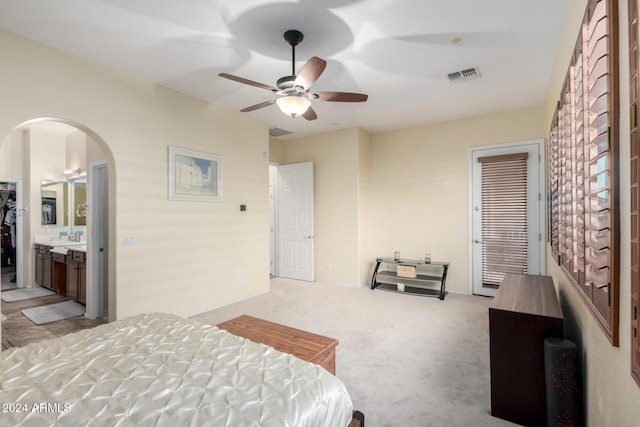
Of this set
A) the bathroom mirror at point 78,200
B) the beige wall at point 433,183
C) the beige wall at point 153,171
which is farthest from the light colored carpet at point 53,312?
the beige wall at point 433,183

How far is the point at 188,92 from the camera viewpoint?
376cm

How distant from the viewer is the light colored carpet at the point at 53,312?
3.80 m

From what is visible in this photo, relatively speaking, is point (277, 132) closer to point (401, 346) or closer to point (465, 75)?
point (465, 75)

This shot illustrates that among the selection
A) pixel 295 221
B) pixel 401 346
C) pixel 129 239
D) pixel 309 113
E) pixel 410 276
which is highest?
pixel 309 113

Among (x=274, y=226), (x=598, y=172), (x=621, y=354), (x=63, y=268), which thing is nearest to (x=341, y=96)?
(x=598, y=172)

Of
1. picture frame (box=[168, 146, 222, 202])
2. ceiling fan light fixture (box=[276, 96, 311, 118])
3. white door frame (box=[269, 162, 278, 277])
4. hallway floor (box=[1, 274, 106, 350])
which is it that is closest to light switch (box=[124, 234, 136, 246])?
picture frame (box=[168, 146, 222, 202])

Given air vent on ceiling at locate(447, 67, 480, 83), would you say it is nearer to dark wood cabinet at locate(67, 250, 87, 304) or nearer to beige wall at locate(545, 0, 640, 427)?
beige wall at locate(545, 0, 640, 427)

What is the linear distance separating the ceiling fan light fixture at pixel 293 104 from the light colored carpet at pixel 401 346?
2.27 m

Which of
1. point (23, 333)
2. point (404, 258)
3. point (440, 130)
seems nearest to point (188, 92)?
point (23, 333)

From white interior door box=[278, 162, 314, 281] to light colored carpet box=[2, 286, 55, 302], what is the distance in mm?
3957

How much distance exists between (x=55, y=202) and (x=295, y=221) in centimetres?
454

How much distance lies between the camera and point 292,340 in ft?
7.05

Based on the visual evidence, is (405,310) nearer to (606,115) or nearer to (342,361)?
(342,361)

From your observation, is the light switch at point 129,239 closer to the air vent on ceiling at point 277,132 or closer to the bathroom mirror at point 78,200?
the air vent on ceiling at point 277,132
